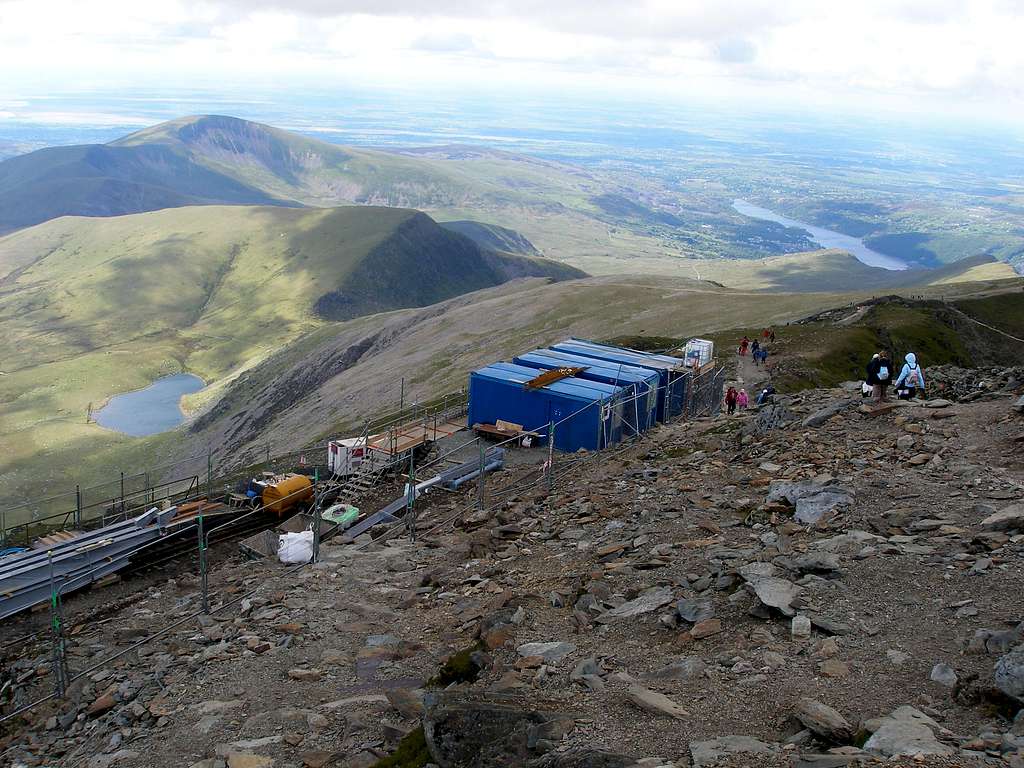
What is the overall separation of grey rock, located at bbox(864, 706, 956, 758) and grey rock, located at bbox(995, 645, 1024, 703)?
1017 mm

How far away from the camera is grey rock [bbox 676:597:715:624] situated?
13.4 metres

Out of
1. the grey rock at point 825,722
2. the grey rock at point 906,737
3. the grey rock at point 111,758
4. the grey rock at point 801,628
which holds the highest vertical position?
the grey rock at point 906,737

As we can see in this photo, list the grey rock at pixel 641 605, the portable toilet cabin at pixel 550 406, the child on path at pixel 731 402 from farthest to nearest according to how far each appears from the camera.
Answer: the child on path at pixel 731 402 → the portable toilet cabin at pixel 550 406 → the grey rock at pixel 641 605

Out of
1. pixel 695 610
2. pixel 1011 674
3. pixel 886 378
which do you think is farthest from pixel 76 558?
pixel 886 378

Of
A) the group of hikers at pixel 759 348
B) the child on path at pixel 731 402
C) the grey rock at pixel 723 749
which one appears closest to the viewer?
the grey rock at pixel 723 749

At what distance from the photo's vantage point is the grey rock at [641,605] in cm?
1436

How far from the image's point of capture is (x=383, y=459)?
31.3 meters

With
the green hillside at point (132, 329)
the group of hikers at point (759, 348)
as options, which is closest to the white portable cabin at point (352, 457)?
the group of hikers at point (759, 348)

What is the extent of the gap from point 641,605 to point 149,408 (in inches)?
4660

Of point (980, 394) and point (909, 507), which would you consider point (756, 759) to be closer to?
point (909, 507)

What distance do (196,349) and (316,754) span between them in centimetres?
15577

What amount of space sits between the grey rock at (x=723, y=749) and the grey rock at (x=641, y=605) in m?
4.65

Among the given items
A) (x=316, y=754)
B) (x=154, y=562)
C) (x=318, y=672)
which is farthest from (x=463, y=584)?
(x=154, y=562)

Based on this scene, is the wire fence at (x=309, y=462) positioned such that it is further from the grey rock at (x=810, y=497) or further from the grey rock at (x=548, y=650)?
the grey rock at (x=548, y=650)
